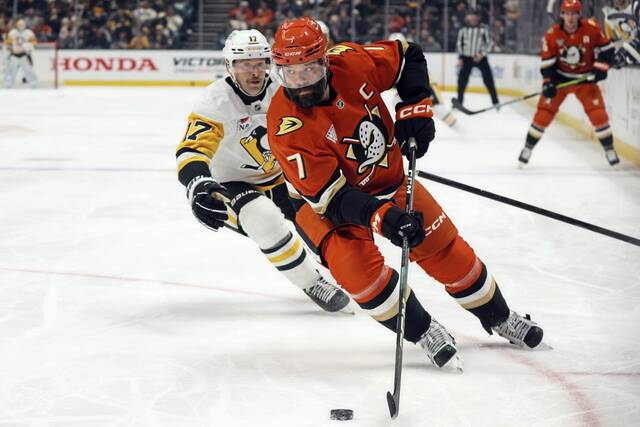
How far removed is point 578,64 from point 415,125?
14.0 ft

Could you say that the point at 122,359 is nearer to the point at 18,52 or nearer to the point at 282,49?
the point at 282,49

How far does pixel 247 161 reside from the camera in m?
3.41

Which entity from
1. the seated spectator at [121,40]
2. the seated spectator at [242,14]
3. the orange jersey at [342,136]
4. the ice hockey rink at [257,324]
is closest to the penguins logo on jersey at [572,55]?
the ice hockey rink at [257,324]

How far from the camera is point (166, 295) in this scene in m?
3.63

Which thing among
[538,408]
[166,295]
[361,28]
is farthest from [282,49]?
[361,28]

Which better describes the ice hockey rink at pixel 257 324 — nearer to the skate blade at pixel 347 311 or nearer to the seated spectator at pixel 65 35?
the skate blade at pixel 347 311

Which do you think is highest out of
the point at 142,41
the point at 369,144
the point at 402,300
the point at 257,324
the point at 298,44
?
the point at 298,44

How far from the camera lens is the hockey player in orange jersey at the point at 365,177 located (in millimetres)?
2576

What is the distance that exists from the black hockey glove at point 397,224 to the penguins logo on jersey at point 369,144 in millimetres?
236

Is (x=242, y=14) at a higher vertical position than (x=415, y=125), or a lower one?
lower

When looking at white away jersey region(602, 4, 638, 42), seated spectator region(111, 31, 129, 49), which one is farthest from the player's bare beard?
seated spectator region(111, 31, 129, 49)

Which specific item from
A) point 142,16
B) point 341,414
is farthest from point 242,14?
point 341,414

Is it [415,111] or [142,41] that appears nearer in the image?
[415,111]

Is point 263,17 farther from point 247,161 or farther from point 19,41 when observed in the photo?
point 247,161
